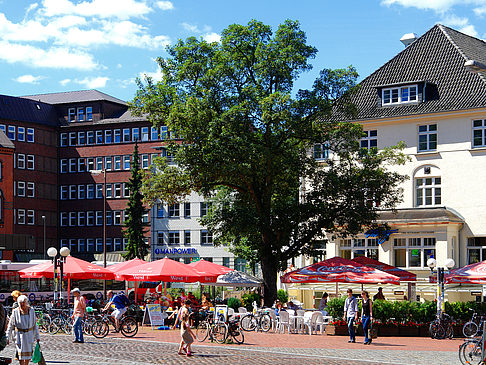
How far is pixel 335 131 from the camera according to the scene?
3953cm

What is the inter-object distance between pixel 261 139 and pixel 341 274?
778 cm

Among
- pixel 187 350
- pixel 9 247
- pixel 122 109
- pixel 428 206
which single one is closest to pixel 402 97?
pixel 428 206

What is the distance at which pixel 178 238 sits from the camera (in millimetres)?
84500

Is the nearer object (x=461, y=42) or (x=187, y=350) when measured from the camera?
(x=187, y=350)

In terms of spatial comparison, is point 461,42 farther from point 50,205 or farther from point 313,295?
point 50,205

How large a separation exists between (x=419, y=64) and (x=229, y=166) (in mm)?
19934

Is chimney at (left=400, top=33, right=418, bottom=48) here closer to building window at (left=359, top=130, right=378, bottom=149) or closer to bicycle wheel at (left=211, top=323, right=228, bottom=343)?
building window at (left=359, top=130, right=378, bottom=149)

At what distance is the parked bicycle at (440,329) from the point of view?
3062cm

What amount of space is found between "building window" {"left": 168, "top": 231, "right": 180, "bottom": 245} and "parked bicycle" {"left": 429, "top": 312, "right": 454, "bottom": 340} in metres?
55.3

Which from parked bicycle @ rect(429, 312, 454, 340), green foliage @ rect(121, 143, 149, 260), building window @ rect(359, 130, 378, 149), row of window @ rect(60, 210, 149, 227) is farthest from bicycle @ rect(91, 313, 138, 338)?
row of window @ rect(60, 210, 149, 227)

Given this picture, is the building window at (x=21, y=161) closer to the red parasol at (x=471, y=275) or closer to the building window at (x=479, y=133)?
the building window at (x=479, y=133)

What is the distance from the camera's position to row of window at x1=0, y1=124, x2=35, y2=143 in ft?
282

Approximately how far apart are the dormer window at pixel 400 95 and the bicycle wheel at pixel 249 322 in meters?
20.7

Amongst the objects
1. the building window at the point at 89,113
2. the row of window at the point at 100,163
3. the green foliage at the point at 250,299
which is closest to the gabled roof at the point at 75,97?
the building window at the point at 89,113
